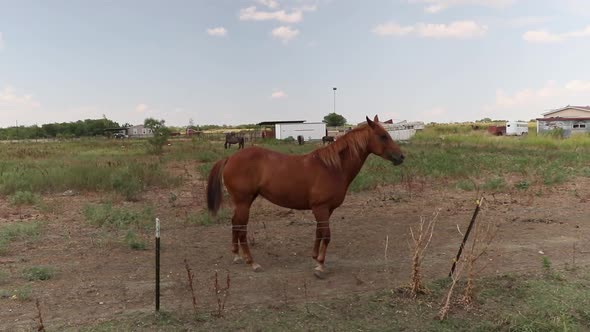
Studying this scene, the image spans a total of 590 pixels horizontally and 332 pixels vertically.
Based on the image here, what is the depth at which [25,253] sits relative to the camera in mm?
5996

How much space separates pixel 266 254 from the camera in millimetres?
6082

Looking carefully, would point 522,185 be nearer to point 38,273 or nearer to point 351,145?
point 351,145

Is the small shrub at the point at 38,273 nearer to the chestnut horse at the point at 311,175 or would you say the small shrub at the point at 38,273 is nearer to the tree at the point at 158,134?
the chestnut horse at the point at 311,175

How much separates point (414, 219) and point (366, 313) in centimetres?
448

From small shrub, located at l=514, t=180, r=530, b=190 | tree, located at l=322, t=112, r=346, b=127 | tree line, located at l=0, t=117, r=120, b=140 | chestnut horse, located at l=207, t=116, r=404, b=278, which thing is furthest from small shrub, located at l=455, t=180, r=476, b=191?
tree line, located at l=0, t=117, r=120, b=140

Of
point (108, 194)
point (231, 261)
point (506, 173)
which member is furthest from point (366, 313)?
point (506, 173)

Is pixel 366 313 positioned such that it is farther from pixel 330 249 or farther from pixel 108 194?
pixel 108 194

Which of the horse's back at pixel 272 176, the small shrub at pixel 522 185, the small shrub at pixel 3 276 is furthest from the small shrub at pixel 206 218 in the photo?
the small shrub at pixel 522 185

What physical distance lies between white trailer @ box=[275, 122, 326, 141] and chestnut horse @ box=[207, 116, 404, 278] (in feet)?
130

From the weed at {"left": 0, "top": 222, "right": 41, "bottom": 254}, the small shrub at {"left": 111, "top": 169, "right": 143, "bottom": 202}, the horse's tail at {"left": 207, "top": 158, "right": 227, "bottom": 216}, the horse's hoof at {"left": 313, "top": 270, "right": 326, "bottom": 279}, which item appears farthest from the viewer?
the small shrub at {"left": 111, "top": 169, "right": 143, "bottom": 202}

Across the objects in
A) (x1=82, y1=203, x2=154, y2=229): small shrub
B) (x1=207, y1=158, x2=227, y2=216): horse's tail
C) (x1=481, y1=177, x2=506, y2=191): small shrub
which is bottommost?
(x1=82, y1=203, x2=154, y2=229): small shrub

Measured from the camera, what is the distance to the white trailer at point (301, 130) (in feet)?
149

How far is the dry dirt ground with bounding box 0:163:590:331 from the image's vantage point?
434 cm

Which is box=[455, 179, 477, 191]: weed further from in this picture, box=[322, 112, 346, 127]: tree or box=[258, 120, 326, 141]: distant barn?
box=[322, 112, 346, 127]: tree
